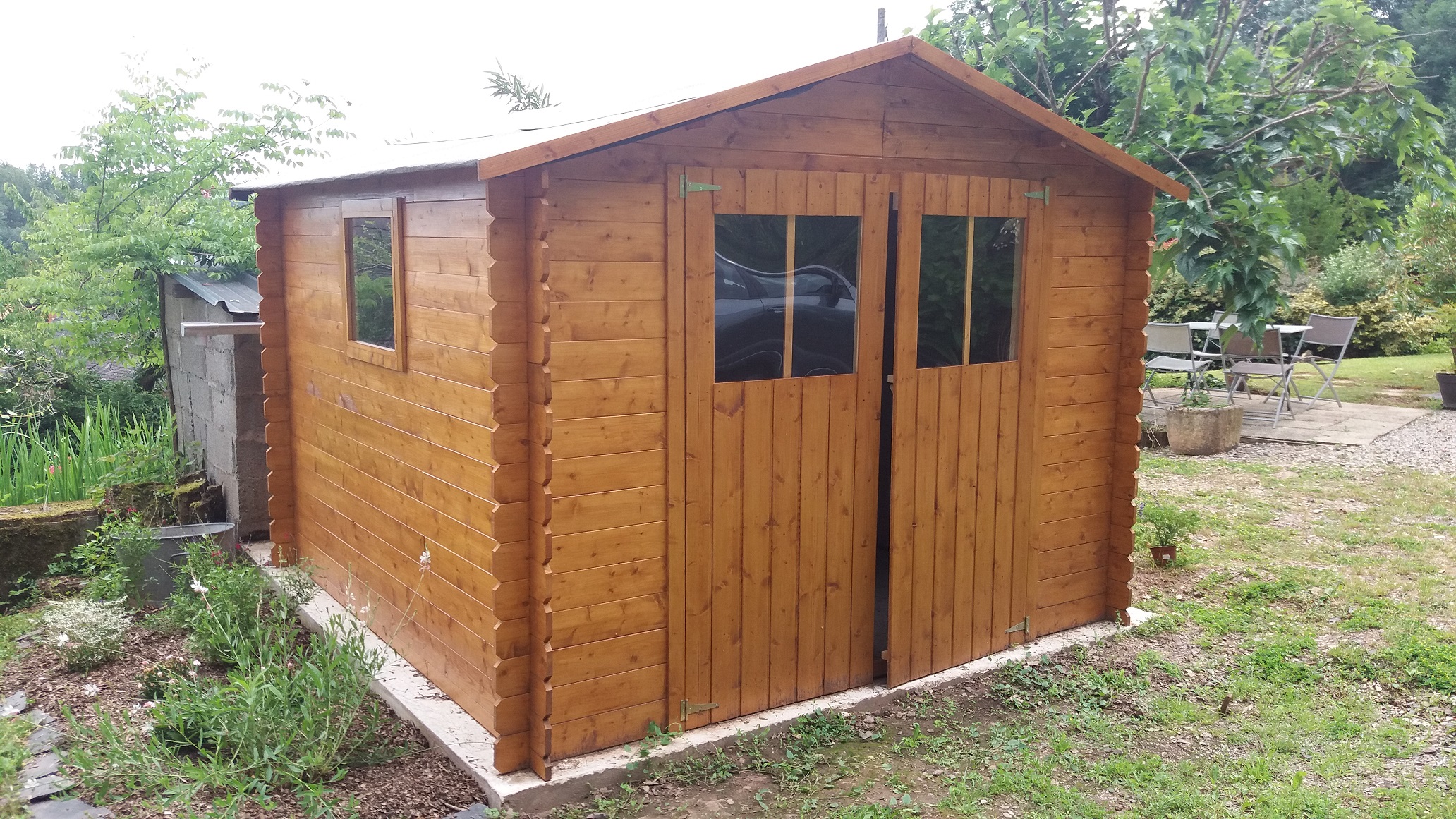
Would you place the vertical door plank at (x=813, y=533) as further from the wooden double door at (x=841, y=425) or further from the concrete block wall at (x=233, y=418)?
the concrete block wall at (x=233, y=418)

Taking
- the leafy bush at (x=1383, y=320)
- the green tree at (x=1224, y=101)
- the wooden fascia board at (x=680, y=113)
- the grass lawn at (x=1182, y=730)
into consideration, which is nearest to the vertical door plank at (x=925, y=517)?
the grass lawn at (x=1182, y=730)

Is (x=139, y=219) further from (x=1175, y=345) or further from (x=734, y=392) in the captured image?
(x=1175, y=345)

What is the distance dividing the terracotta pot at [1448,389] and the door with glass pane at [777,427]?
456 inches

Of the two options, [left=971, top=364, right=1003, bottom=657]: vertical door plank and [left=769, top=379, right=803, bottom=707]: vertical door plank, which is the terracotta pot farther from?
[left=769, top=379, right=803, bottom=707]: vertical door plank

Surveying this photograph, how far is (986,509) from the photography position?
5.37 meters

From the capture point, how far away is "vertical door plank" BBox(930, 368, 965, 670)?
16.7 feet

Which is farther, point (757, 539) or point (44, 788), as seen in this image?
point (757, 539)

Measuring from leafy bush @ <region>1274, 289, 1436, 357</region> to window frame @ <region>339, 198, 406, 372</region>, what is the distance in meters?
16.3

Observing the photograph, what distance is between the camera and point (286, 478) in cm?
675

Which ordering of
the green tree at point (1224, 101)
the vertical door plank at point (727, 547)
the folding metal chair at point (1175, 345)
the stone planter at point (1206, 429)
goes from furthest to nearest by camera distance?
the folding metal chair at point (1175, 345), the stone planter at point (1206, 429), the green tree at point (1224, 101), the vertical door plank at point (727, 547)

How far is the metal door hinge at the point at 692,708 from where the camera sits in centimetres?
452

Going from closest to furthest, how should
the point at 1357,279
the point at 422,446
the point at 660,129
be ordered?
the point at 660,129 → the point at 422,446 → the point at 1357,279

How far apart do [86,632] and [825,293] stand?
3890mm

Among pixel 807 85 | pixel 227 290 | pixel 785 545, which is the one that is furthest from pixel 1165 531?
pixel 227 290
